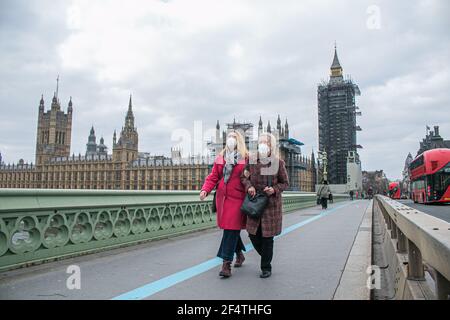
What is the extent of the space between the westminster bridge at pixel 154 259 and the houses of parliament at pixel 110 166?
296 ft

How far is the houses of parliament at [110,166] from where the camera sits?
11069 cm

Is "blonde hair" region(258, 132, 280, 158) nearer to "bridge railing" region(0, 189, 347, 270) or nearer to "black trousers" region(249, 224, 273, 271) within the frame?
"black trousers" region(249, 224, 273, 271)

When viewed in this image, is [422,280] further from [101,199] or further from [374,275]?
[101,199]

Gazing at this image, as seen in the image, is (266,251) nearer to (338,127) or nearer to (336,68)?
(338,127)

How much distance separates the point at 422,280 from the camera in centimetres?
257

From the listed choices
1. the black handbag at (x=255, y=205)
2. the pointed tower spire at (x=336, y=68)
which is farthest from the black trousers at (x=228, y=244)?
the pointed tower spire at (x=336, y=68)

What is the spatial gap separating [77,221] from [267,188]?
291 cm

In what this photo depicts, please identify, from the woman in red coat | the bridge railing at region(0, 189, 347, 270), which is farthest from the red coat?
the bridge railing at region(0, 189, 347, 270)

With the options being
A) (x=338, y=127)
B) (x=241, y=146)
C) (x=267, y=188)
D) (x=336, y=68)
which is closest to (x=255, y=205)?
(x=267, y=188)

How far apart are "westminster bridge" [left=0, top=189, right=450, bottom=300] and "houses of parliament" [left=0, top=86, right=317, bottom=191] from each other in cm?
9037

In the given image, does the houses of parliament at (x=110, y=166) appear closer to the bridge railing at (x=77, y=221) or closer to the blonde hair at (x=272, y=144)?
the bridge railing at (x=77, y=221)

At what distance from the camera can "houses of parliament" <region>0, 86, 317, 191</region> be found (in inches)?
4358
